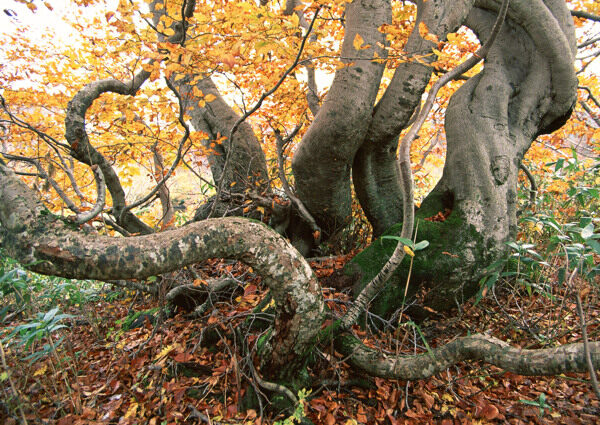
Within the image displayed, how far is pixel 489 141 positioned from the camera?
10.4 feet

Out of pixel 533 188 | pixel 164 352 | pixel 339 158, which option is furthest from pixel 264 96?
pixel 533 188

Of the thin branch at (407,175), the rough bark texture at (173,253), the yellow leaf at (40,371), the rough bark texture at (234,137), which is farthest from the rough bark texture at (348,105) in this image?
the yellow leaf at (40,371)

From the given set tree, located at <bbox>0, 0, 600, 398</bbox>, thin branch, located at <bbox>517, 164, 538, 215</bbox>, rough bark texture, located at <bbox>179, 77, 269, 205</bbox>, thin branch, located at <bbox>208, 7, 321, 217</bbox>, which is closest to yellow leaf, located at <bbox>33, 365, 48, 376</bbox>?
tree, located at <bbox>0, 0, 600, 398</bbox>

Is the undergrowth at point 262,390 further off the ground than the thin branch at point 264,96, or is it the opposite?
the thin branch at point 264,96

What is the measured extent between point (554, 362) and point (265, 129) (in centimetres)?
528

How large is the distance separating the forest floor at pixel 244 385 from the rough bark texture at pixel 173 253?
40cm

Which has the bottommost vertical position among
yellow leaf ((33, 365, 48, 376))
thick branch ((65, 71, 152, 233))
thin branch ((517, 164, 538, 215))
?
yellow leaf ((33, 365, 48, 376))

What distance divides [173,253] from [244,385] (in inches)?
52.9

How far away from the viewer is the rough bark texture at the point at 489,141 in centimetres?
281

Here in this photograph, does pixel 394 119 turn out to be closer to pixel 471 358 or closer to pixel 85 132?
pixel 471 358

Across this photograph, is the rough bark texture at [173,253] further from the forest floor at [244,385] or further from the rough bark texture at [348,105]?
the rough bark texture at [348,105]

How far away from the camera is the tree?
1519mm

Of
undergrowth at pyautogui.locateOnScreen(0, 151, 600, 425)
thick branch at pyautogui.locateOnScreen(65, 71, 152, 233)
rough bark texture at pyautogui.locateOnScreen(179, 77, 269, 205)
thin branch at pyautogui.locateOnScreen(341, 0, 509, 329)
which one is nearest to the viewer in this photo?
thin branch at pyautogui.locateOnScreen(341, 0, 509, 329)

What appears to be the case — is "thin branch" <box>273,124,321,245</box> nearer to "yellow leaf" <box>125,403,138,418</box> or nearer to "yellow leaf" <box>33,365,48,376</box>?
"yellow leaf" <box>125,403,138,418</box>
